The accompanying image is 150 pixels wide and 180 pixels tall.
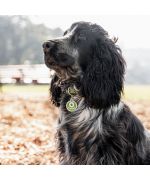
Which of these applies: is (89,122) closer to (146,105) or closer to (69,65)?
(69,65)

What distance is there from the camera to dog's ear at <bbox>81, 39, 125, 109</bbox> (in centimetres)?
375

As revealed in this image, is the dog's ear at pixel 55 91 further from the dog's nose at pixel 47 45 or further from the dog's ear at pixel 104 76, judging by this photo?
the dog's nose at pixel 47 45

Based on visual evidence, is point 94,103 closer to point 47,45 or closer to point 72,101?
point 72,101

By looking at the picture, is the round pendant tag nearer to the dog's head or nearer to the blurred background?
the dog's head

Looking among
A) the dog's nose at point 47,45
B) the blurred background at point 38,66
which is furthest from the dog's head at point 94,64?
the blurred background at point 38,66

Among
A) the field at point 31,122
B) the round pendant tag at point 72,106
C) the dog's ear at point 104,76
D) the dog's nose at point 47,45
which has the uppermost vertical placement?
the dog's nose at point 47,45

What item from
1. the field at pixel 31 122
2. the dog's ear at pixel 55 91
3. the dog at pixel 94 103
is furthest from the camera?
the field at pixel 31 122

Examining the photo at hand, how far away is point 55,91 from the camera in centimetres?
398

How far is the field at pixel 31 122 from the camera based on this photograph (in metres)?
4.77

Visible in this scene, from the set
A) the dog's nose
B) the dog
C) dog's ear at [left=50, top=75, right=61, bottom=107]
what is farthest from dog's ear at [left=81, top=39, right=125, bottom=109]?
the dog's nose

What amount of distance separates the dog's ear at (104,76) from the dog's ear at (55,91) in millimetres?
239

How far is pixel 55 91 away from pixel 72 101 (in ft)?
0.69

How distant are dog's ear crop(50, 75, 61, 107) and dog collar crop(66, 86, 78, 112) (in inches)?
4.7
